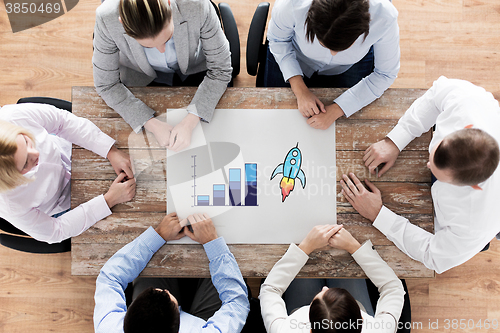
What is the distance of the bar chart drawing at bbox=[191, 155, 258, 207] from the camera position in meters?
1.23

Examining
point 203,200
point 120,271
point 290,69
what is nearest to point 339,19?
point 290,69

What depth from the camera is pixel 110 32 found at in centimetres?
110

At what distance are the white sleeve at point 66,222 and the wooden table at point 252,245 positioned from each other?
0.12 ft

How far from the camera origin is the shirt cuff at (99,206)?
3.92 ft

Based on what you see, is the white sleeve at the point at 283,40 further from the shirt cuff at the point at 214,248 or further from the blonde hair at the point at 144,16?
the shirt cuff at the point at 214,248

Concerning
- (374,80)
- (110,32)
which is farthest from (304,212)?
(110,32)

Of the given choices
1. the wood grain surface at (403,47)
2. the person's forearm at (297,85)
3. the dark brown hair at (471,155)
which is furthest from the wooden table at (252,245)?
the wood grain surface at (403,47)

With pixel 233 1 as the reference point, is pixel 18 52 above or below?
below

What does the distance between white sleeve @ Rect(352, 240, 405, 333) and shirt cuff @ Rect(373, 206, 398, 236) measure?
0.07m

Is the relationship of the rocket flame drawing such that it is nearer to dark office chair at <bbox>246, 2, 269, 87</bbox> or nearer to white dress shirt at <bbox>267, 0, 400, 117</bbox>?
white dress shirt at <bbox>267, 0, 400, 117</bbox>

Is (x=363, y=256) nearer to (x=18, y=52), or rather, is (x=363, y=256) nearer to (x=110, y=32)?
(x=110, y=32)

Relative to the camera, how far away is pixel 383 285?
3.99 feet

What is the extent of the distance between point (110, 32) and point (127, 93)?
23 centimetres

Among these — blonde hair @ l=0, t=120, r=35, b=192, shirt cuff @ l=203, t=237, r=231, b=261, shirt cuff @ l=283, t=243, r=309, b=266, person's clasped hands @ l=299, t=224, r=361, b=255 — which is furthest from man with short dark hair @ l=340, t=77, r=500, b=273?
blonde hair @ l=0, t=120, r=35, b=192
